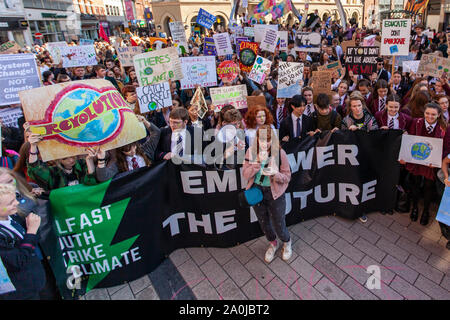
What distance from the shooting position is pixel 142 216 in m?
3.21

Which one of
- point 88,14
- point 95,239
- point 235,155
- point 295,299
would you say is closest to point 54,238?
point 95,239

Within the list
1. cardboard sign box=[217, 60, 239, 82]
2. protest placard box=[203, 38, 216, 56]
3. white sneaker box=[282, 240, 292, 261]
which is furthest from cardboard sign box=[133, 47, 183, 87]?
protest placard box=[203, 38, 216, 56]

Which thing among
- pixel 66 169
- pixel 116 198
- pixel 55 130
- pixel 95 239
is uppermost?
pixel 55 130

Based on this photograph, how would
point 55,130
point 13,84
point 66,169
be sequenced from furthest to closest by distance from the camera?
point 13,84 < point 66,169 < point 55,130

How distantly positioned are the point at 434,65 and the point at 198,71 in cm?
469

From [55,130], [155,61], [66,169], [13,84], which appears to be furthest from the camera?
[155,61]

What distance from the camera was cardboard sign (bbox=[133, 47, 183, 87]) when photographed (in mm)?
5047

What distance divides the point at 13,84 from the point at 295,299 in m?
5.32

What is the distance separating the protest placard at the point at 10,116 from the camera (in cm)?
490

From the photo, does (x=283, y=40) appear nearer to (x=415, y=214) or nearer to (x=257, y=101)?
(x=257, y=101)

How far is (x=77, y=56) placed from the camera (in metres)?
8.93

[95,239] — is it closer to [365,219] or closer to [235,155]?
[235,155]

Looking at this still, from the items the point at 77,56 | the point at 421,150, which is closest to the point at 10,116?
the point at 77,56

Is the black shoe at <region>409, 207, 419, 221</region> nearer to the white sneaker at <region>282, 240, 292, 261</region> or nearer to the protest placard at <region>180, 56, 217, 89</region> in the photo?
the white sneaker at <region>282, 240, 292, 261</region>
